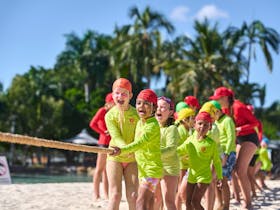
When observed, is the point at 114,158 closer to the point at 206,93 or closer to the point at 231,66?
the point at 206,93

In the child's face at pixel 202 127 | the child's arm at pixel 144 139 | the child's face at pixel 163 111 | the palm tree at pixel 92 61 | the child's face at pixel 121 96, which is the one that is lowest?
the child's arm at pixel 144 139

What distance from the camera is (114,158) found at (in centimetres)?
526

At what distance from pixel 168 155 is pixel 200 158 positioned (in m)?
0.64

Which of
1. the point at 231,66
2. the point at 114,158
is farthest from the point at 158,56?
the point at 114,158

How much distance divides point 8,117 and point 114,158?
36.1 m

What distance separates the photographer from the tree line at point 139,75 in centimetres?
3194

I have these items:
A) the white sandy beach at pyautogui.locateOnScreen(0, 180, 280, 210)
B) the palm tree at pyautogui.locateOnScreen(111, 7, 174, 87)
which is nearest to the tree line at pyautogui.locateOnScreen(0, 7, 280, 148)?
the palm tree at pyautogui.locateOnScreen(111, 7, 174, 87)

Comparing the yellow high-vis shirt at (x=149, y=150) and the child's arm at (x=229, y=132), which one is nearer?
the yellow high-vis shirt at (x=149, y=150)

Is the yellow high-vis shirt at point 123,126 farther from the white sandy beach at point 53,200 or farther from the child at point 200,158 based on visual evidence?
the white sandy beach at point 53,200

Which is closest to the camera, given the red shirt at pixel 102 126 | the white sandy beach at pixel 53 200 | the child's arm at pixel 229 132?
the child's arm at pixel 229 132

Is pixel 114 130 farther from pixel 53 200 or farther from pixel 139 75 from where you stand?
pixel 139 75

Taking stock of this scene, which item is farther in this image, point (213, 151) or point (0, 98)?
point (0, 98)

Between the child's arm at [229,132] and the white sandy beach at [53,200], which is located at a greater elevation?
the child's arm at [229,132]

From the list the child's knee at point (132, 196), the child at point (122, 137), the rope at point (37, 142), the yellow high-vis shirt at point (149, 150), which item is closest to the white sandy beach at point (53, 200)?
the child's knee at point (132, 196)
